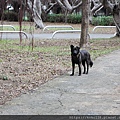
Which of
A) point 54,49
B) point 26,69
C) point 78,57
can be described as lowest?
point 54,49

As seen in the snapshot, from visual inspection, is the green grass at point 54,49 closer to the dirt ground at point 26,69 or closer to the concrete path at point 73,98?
the dirt ground at point 26,69

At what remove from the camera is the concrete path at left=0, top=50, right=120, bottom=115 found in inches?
212

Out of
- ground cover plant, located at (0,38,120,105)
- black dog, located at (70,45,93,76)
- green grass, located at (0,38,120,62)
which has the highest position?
black dog, located at (70,45,93,76)

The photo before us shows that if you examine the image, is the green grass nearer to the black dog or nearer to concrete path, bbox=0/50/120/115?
the black dog

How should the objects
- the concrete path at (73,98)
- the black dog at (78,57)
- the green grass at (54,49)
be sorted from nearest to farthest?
the concrete path at (73,98), the black dog at (78,57), the green grass at (54,49)

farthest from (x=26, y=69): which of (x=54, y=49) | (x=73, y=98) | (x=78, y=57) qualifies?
(x=54, y=49)

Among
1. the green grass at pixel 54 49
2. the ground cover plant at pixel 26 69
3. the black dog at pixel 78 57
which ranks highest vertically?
the black dog at pixel 78 57

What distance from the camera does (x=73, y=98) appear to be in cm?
625

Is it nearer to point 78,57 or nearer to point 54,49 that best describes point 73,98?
point 78,57

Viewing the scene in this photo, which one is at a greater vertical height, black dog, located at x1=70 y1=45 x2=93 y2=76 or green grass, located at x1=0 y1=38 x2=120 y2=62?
black dog, located at x1=70 y1=45 x2=93 y2=76

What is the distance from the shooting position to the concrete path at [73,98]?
5.39m

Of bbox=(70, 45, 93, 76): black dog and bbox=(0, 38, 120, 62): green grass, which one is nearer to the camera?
bbox=(70, 45, 93, 76): black dog

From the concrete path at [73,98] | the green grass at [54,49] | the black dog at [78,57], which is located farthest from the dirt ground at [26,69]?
the black dog at [78,57]

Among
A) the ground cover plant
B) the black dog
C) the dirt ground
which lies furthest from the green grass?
the black dog
